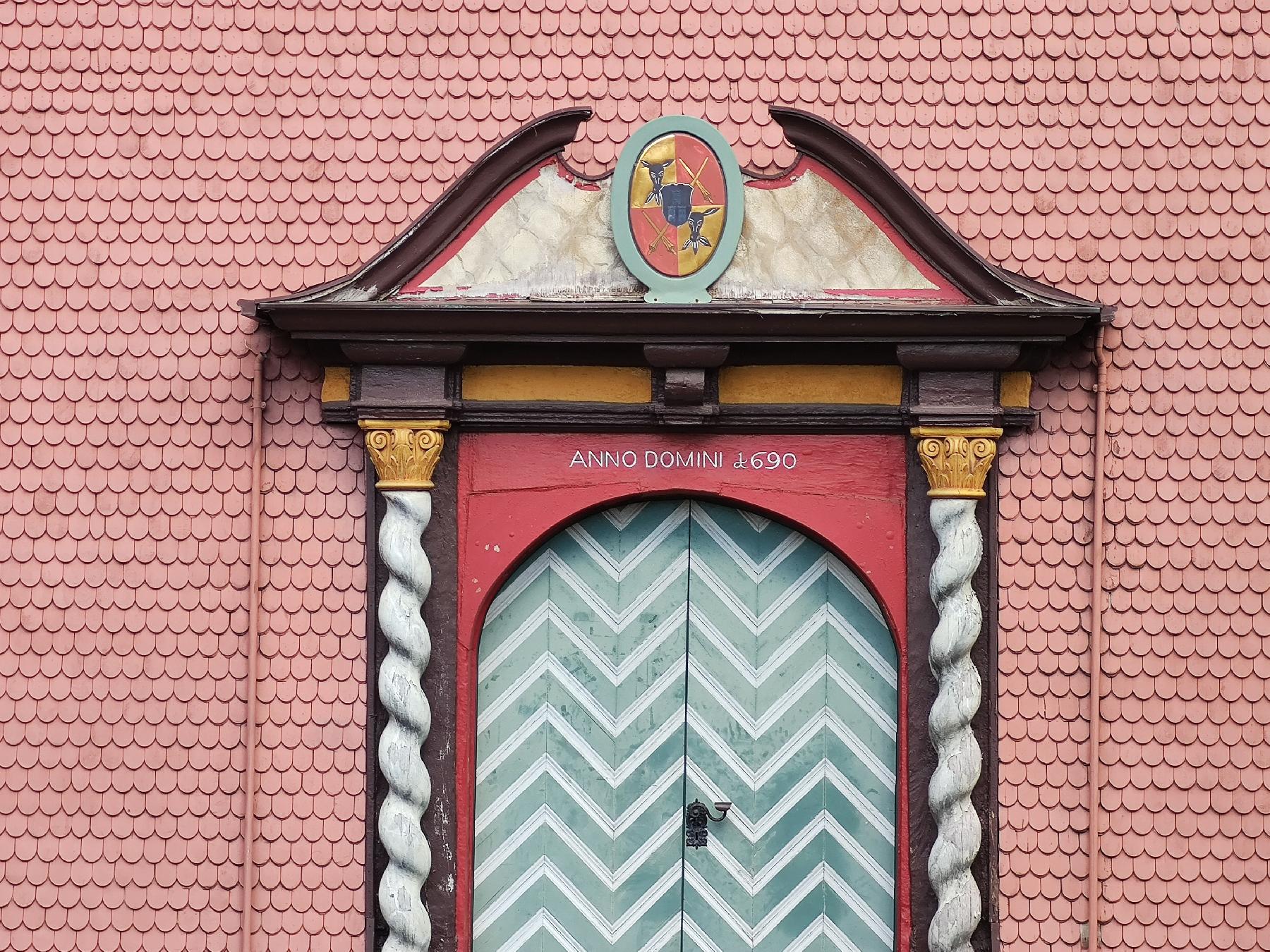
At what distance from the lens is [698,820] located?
809 cm

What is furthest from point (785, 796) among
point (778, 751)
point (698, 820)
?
point (698, 820)

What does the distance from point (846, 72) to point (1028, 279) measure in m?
1.40

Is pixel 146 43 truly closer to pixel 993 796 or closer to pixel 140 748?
pixel 140 748

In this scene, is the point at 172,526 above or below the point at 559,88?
below

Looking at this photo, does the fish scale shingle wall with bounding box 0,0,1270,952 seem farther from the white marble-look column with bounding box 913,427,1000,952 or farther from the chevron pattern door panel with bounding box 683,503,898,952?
the chevron pattern door panel with bounding box 683,503,898,952

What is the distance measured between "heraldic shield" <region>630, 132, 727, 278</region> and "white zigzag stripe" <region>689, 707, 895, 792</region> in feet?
7.58

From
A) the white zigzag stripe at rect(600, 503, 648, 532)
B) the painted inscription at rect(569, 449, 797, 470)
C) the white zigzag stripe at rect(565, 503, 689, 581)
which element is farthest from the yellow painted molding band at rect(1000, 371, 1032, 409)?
the white zigzag stripe at rect(600, 503, 648, 532)

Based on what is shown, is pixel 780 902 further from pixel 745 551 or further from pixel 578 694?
pixel 745 551

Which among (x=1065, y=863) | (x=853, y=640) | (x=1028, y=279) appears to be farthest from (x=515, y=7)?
(x=1065, y=863)

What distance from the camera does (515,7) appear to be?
8195mm

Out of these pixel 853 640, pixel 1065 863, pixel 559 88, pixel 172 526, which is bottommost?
pixel 1065 863

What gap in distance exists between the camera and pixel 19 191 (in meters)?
8.13

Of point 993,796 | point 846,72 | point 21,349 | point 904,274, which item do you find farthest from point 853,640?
point 21,349

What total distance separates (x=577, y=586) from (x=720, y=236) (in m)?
1.90
